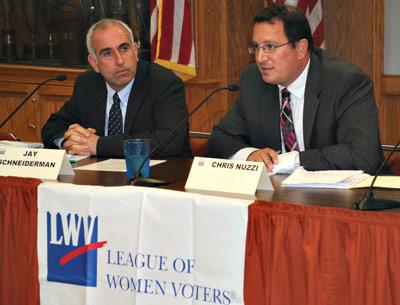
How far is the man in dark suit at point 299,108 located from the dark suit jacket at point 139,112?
0.24m

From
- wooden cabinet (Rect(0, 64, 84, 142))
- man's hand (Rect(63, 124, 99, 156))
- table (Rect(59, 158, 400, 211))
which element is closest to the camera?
table (Rect(59, 158, 400, 211))

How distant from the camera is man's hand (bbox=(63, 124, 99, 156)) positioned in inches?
177

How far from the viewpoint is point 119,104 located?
477 cm

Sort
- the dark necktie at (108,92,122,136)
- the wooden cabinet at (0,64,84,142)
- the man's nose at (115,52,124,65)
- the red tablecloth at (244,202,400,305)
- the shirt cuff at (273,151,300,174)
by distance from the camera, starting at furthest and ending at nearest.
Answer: the wooden cabinet at (0,64,84,142) < the dark necktie at (108,92,122,136) < the man's nose at (115,52,124,65) < the shirt cuff at (273,151,300,174) < the red tablecloth at (244,202,400,305)

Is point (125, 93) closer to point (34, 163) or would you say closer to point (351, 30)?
point (34, 163)

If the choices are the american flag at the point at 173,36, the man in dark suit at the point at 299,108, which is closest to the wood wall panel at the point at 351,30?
the american flag at the point at 173,36

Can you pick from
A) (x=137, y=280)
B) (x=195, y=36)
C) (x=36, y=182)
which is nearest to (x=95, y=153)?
(x=36, y=182)

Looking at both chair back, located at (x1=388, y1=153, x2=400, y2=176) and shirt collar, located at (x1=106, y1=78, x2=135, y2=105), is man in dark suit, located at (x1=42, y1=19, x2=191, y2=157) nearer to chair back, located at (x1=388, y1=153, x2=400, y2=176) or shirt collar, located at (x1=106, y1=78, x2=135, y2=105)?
shirt collar, located at (x1=106, y1=78, x2=135, y2=105)

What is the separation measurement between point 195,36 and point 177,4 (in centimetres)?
25

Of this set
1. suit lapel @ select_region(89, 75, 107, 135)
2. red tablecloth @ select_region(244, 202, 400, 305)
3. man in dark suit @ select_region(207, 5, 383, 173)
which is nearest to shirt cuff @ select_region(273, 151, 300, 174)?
man in dark suit @ select_region(207, 5, 383, 173)

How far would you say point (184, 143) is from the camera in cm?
458

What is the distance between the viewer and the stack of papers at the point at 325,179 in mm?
3443

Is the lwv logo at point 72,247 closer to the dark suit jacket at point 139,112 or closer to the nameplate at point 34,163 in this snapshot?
the nameplate at point 34,163

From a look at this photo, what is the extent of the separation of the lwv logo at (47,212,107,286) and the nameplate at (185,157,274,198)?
39 centimetres
